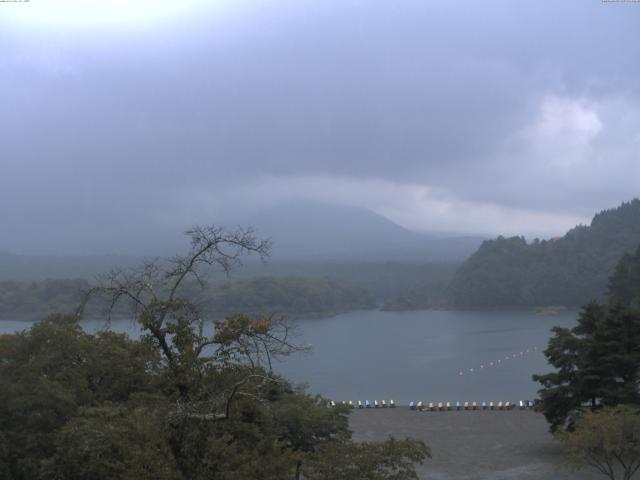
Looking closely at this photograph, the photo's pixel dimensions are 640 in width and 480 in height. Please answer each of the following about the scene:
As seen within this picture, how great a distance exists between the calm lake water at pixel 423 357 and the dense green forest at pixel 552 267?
5.29 meters

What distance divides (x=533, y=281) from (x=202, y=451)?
65.3 m

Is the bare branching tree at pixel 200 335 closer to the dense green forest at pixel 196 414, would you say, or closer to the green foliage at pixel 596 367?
the dense green forest at pixel 196 414

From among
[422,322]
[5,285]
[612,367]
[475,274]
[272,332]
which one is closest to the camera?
[272,332]

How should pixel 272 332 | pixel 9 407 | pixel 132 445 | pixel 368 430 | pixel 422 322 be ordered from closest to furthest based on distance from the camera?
pixel 132 445 → pixel 272 332 → pixel 9 407 → pixel 368 430 → pixel 422 322

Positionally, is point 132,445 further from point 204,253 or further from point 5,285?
point 5,285

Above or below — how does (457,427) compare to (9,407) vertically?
below

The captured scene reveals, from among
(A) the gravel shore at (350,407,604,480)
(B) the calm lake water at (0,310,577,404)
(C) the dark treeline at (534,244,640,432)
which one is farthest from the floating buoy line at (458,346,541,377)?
(C) the dark treeline at (534,244,640,432)

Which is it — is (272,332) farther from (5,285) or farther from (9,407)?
(5,285)

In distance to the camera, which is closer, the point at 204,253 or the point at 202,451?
the point at 202,451

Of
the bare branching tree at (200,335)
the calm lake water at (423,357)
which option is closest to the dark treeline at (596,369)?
the calm lake water at (423,357)

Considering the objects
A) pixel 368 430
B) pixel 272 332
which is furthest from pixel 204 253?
pixel 368 430

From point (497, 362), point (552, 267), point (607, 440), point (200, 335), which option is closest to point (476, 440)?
point (607, 440)

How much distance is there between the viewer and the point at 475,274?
223 feet

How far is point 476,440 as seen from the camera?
15.1 meters
